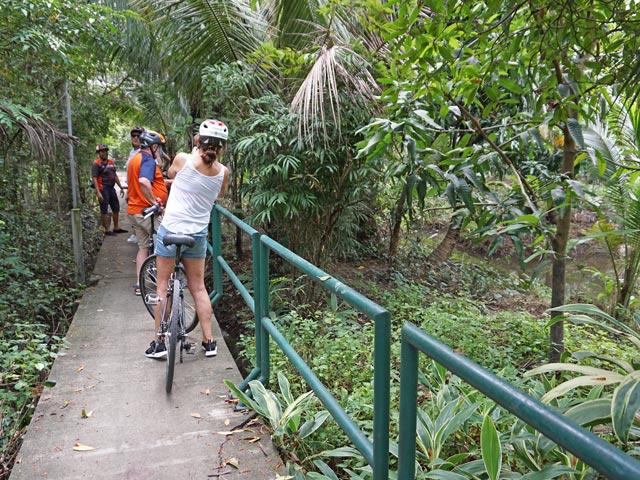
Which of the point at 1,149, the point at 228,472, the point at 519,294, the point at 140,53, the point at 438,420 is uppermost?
the point at 140,53

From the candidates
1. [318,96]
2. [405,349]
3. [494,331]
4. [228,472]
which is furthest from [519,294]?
[405,349]

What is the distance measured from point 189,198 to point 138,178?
6.86ft

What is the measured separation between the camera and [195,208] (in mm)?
3912

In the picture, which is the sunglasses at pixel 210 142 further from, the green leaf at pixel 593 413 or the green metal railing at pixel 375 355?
the green leaf at pixel 593 413

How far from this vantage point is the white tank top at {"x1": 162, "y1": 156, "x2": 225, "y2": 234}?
12.4 ft

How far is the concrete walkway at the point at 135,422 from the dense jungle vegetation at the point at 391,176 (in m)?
0.21

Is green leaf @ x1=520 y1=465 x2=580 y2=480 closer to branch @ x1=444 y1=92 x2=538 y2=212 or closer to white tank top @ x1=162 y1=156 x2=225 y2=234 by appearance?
branch @ x1=444 y1=92 x2=538 y2=212

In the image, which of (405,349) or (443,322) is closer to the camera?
(405,349)

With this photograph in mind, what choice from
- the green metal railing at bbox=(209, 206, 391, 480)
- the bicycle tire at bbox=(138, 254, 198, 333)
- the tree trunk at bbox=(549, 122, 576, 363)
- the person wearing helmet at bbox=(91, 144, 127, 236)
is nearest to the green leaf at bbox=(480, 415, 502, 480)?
the green metal railing at bbox=(209, 206, 391, 480)

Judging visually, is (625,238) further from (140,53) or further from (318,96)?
(140,53)

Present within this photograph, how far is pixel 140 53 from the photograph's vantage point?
9094 mm

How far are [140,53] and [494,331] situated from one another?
7570mm

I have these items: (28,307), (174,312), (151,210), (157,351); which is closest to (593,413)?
(174,312)

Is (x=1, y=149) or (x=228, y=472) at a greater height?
(x=1, y=149)
